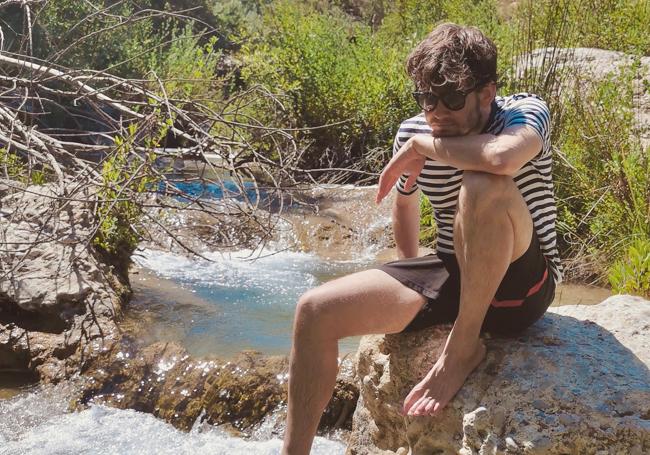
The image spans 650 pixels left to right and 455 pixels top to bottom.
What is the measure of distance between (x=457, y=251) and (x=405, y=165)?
39 centimetres

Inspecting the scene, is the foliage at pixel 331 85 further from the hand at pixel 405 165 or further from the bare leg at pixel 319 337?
the bare leg at pixel 319 337

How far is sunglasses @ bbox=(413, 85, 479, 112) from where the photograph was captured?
2.59m

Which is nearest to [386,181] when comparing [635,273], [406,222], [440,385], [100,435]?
[406,222]

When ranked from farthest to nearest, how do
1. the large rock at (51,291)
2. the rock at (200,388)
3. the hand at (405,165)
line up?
1. the large rock at (51,291)
2. the rock at (200,388)
3. the hand at (405,165)

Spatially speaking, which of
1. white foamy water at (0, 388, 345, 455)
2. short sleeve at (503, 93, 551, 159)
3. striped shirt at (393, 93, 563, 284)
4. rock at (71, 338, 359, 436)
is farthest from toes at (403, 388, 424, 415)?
rock at (71, 338, 359, 436)

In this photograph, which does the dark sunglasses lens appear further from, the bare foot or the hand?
the bare foot

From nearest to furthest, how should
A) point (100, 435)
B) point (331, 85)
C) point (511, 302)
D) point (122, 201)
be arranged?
point (511, 302), point (100, 435), point (122, 201), point (331, 85)

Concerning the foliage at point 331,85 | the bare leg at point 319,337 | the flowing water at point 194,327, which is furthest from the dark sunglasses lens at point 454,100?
the foliage at point 331,85

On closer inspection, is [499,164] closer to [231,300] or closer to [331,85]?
[231,300]

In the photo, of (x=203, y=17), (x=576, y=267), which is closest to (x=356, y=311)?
(x=576, y=267)

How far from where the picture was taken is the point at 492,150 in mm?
2436

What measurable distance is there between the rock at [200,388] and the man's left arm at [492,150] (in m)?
1.75

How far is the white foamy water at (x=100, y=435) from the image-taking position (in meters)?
3.81

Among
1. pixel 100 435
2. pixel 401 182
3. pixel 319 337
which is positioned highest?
pixel 401 182
